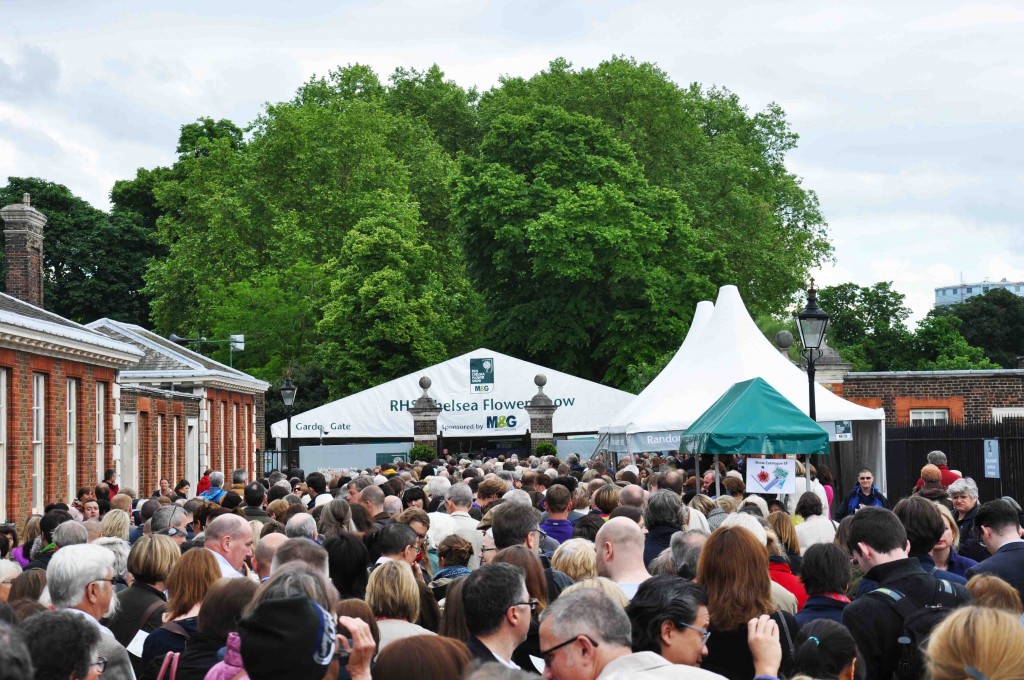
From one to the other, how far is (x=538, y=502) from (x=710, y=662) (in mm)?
7405

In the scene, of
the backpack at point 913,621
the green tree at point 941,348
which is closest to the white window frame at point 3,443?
the backpack at point 913,621

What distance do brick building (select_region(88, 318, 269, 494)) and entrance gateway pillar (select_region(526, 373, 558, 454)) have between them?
910 cm

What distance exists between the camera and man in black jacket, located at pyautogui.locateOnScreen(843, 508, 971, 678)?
601cm

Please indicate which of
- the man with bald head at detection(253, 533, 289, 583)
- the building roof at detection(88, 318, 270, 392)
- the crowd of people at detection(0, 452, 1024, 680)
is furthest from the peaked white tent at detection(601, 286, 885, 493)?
the building roof at detection(88, 318, 270, 392)

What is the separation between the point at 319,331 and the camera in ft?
174

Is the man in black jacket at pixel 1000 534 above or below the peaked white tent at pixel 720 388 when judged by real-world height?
below

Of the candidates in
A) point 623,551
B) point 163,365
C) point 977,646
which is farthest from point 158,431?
point 977,646

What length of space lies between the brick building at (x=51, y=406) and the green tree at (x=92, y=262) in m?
42.5

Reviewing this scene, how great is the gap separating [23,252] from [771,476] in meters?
22.1

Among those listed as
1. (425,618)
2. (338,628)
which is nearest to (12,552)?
(425,618)

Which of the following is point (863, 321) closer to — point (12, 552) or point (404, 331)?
point (404, 331)

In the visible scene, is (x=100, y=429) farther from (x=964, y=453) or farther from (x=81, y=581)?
(x=81, y=581)

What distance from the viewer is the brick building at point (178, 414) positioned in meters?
30.8

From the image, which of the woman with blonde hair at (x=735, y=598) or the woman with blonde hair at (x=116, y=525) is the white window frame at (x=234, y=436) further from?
the woman with blonde hair at (x=735, y=598)
